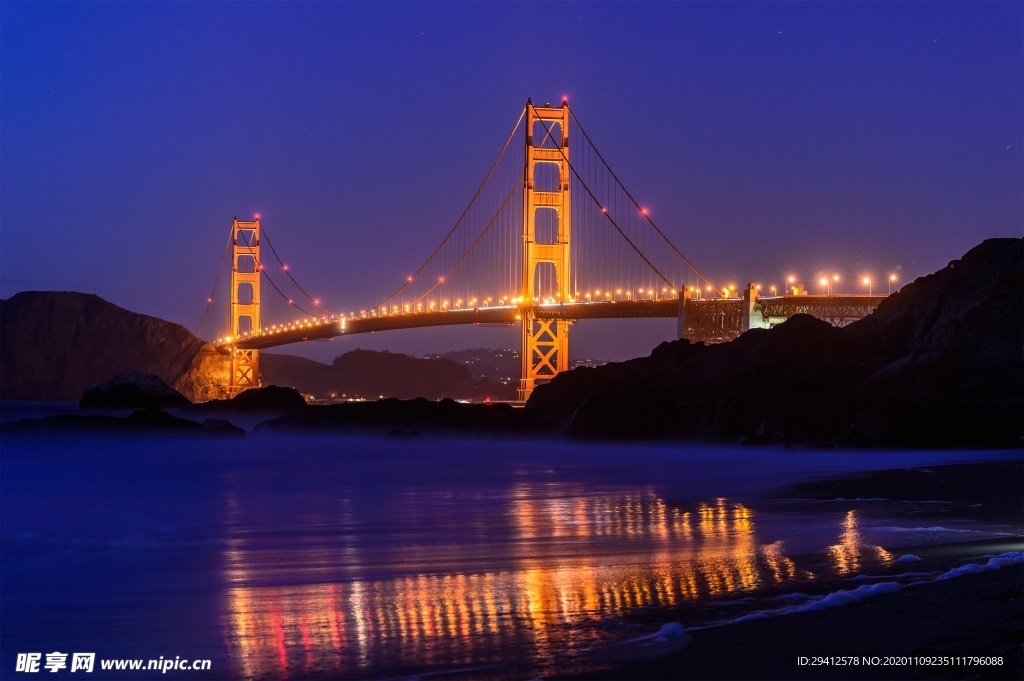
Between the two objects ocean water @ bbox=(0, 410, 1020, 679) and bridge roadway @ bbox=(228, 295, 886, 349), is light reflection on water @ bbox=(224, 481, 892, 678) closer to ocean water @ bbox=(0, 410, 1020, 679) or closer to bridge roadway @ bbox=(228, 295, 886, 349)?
ocean water @ bbox=(0, 410, 1020, 679)

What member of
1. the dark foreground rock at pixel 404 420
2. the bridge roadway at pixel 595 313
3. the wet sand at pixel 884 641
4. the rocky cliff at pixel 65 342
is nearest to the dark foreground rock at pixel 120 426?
the dark foreground rock at pixel 404 420

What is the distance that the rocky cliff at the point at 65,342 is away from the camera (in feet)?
234

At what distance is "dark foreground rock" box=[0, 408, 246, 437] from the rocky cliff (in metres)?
50.6

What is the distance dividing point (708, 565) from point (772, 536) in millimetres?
1218

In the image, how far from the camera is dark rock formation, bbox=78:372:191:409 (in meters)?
30.3

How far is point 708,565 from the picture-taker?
16.4 feet

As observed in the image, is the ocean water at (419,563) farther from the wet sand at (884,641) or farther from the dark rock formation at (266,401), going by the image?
the dark rock formation at (266,401)

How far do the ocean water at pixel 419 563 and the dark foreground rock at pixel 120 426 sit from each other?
6.35m

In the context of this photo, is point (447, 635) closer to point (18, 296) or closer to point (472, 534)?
point (472, 534)

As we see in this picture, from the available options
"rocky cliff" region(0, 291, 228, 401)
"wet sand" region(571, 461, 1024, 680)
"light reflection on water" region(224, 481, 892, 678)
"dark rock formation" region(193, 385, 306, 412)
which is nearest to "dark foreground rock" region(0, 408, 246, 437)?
"dark rock formation" region(193, 385, 306, 412)

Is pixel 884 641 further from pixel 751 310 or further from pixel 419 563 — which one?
pixel 751 310

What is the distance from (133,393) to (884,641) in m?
30.1

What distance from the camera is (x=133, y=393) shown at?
3095 cm

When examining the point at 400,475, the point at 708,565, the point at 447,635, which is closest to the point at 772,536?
the point at 708,565
